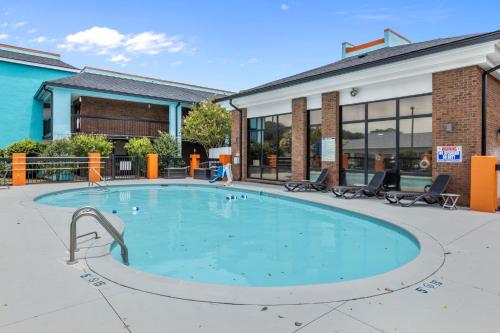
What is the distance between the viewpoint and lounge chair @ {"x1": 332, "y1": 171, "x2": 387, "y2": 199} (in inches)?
395

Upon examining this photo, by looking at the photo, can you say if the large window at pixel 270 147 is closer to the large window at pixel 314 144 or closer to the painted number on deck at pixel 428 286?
the large window at pixel 314 144

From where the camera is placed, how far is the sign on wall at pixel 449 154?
8.73m

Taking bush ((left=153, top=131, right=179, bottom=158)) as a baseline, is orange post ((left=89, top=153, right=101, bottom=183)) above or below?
below

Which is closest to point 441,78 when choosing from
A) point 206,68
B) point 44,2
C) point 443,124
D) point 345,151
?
point 443,124

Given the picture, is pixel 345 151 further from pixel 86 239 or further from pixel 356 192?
pixel 86 239

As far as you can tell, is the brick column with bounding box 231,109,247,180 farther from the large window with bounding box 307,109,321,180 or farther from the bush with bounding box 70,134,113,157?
the bush with bounding box 70,134,113,157

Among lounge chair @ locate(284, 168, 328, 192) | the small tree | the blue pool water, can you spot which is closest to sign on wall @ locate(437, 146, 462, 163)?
the blue pool water

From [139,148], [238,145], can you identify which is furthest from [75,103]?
[238,145]

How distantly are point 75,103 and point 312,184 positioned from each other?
58.2 ft

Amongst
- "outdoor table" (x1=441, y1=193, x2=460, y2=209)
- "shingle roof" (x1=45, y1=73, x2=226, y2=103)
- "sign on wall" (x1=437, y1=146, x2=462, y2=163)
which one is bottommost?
"outdoor table" (x1=441, y1=193, x2=460, y2=209)

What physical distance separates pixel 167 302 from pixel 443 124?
9.06 meters

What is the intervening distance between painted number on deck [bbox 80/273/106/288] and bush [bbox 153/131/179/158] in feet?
51.4

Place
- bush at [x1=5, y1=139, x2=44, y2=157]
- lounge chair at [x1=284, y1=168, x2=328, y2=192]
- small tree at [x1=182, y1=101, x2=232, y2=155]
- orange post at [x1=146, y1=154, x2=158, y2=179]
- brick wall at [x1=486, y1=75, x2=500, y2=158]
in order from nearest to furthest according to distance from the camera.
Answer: brick wall at [x1=486, y1=75, x2=500, y2=158] < lounge chair at [x1=284, y1=168, x2=328, y2=192] < bush at [x1=5, y1=139, x2=44, y2=157] < orange post at [x1=146, y1=154, x2=158, y2=179] < small tree at [x1=182, y1=101, x2=232, y2=155]

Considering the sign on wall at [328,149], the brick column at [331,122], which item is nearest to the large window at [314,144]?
the sign on wall at [328,149]
